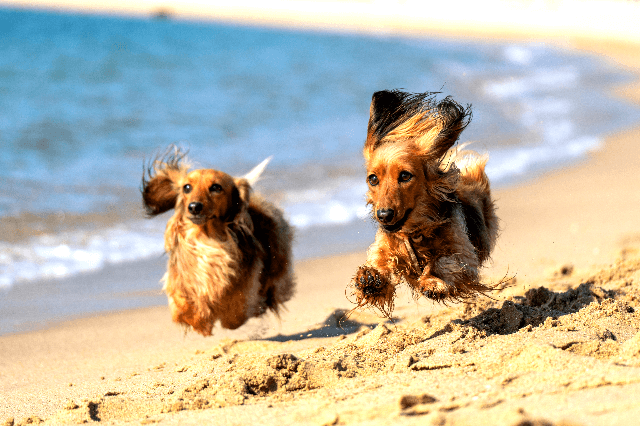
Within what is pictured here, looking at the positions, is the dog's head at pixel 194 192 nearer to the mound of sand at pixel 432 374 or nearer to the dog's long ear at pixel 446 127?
the mound of sand at pixel 432 374

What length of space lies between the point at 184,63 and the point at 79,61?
324 cm

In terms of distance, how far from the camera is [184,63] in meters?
22.2

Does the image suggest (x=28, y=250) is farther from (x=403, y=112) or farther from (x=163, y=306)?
(x=403, y=112)

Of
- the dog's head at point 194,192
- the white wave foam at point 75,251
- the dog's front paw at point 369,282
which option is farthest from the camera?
the white wave foam at point 75,251

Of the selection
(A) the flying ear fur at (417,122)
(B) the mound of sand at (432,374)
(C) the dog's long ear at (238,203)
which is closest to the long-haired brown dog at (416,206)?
(A) the flying ear fur at (417,122)

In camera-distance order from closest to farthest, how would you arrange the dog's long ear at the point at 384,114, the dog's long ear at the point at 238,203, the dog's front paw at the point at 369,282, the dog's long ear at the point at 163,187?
the dog's front paw at the point at 369,282
the dog's long ear at the point at 384,114
the dog's long ear at the point at 238,203
the dog's long ear at the point at 163,187

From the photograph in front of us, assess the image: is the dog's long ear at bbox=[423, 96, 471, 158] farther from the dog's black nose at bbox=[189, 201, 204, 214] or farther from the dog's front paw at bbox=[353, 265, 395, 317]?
the dog's black nose at bbox=[189, 201, 204, 214]

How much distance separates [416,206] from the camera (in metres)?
4.23

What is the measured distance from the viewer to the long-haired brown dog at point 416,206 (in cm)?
416

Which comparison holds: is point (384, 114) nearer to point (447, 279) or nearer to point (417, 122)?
point (417, 122)

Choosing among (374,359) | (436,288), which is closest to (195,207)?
(374,359)

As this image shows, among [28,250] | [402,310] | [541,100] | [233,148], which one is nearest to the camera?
[402,310]

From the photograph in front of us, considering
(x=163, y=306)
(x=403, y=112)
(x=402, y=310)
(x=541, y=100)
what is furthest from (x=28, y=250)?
(x=541, y=100)

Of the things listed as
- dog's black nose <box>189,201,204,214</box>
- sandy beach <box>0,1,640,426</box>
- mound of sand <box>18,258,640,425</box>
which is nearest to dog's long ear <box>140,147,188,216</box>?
dog's black nose <box>189,201,204,214</box>
